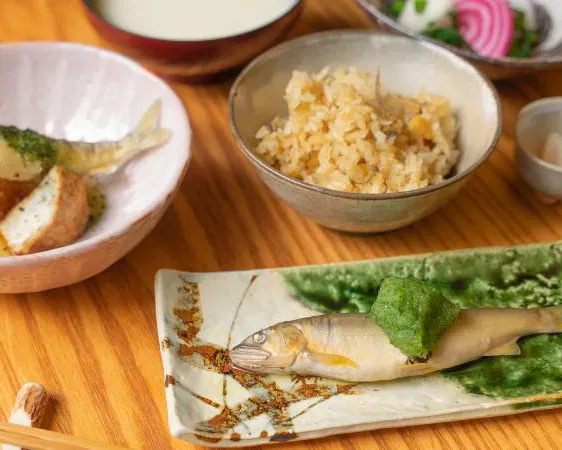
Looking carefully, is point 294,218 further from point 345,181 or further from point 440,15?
point 440,15

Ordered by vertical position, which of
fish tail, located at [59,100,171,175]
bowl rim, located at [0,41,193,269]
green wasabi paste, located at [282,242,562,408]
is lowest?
green wasabi paste, located at [282,242,562,408]

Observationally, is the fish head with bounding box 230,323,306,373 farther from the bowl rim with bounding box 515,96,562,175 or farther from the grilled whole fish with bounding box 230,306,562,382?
the bowl rim with bounding box 515,96,562,175

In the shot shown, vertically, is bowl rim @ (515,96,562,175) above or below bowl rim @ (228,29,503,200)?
below

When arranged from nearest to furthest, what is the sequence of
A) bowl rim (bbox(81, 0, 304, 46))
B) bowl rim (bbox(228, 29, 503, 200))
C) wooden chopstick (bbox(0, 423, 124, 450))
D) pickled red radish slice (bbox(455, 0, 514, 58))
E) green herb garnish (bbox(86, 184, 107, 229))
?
wooden chopstick (bbox(0, 423, 124, 450)) → bowl rim (bbox(228, 29, 503, 200)) → green herb garnish (bbox(86, 184, 107, 229)) → bowl rim (bbox(81, 0, 304, 46)) → pickled red radish slice (bbox(455, 0, 514, 58))

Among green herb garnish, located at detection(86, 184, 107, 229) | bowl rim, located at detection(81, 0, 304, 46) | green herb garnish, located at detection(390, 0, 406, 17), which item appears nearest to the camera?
green herb garnish, located at detection(86, 184, 107, 229)

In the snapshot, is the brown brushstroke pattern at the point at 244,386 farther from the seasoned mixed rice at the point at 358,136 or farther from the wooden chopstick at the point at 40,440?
the seasoned mixed rice at the point at 358,136

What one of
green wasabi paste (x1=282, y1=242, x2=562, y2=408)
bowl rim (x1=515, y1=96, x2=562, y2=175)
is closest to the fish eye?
green wasabi paste (x1=282, y1=242, x2=562, y2=408)

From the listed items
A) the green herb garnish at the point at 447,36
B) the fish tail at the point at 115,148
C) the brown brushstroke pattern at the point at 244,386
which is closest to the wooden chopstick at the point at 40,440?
the brown brushstroke pattern at the point at 244,386
